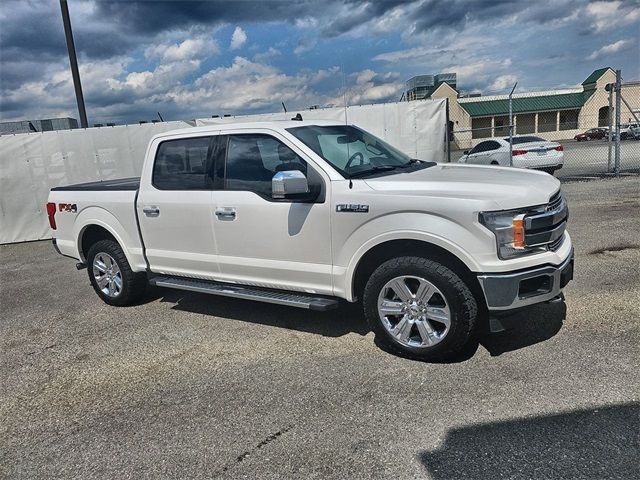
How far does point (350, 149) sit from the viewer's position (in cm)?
457

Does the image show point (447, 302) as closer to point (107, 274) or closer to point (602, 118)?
point (107, 274)

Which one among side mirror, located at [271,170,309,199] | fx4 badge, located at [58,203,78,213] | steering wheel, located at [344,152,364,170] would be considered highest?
steering wheel, located at [344,152,364,170]

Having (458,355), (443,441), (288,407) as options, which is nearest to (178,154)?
(288,407)

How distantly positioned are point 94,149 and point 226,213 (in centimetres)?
816

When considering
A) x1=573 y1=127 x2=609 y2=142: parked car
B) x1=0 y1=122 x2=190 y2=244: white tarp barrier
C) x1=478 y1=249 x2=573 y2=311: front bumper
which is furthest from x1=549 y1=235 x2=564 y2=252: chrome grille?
x1=573 y1=127 x2=609 y2=142: parked car

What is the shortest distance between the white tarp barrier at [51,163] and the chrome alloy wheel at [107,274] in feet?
20.0

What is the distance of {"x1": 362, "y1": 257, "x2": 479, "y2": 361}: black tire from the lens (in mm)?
3588

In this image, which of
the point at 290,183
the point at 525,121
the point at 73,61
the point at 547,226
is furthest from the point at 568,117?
the point at 290,183

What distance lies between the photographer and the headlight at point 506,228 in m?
3.43

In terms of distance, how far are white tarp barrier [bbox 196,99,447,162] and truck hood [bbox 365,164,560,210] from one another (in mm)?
6838

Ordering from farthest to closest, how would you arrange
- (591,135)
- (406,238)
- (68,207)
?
(591,135), (68,207), (406,238)

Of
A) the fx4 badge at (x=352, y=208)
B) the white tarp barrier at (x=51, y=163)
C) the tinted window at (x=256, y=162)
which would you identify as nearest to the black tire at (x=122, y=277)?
the tinted window at (x=256, y=162)

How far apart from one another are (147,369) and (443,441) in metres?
2.52

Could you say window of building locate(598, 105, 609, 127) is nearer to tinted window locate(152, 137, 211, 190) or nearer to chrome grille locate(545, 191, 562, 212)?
chrome grille locate(545, 191, 562, 212)
